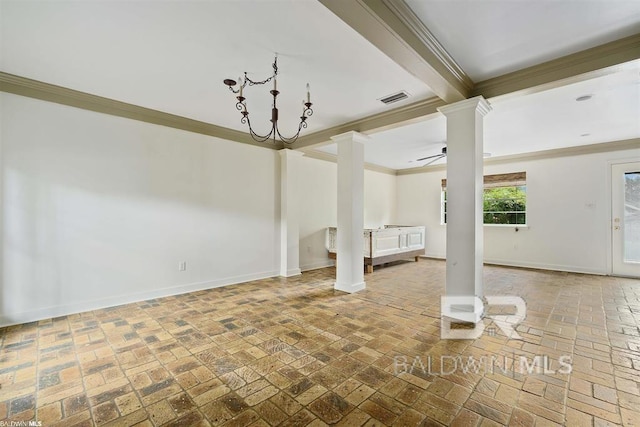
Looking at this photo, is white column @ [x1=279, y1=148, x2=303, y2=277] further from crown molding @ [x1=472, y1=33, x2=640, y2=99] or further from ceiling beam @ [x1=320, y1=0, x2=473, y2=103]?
crown molding @ [x1=472, y1=33, x2=640, y2=99]

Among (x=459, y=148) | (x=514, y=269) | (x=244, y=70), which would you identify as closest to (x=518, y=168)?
(x=514, y=269)

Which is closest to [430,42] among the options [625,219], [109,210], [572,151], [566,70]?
[566,70]

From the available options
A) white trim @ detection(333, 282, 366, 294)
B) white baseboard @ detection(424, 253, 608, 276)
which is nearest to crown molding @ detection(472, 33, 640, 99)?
white trim @ detection(333, 282, 366, 294)

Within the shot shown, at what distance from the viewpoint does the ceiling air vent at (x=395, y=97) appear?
3.05 meters

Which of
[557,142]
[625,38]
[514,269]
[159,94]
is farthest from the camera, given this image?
[514,269]

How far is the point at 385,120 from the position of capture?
366 centimetres

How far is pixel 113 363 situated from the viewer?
2113mm

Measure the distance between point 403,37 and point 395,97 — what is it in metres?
1.27

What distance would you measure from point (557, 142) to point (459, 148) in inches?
146

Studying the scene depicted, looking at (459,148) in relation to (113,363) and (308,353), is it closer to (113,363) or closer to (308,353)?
(308,353)

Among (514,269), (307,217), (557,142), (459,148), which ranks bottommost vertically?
(514,269)

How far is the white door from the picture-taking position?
194 inches
